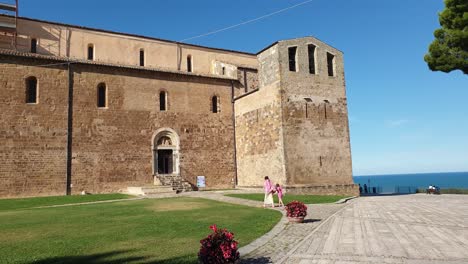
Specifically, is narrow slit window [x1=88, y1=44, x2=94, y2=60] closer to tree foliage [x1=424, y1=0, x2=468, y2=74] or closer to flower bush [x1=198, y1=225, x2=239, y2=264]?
tree foliage [x1=424, y1=0, x2=468, y2=74]

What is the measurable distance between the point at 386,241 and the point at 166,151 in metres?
21.3

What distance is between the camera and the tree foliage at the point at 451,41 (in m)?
19.2

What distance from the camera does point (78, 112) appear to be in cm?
2480

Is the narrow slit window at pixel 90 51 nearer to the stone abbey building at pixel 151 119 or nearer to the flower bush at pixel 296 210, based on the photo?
the stone abbey building at pixel 151 119

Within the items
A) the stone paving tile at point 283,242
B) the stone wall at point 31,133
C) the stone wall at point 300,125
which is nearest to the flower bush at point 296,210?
the stone paving tile at point 283,242

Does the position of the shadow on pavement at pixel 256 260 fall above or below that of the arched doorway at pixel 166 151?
below

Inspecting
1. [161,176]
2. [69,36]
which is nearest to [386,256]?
[161,176]

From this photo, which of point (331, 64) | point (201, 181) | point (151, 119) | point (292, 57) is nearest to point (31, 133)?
point (151, 119)

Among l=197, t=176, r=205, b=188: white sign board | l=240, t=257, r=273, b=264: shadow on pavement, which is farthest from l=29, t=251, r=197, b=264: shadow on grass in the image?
l=197, t=176, r=205, b=188: white sign board

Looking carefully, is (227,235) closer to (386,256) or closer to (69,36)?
(386,256)

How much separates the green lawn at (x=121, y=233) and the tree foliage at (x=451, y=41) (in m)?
14.7

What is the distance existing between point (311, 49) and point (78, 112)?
1784 cm

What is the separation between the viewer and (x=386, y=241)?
887cm

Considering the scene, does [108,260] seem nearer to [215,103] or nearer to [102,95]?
[102,95]
